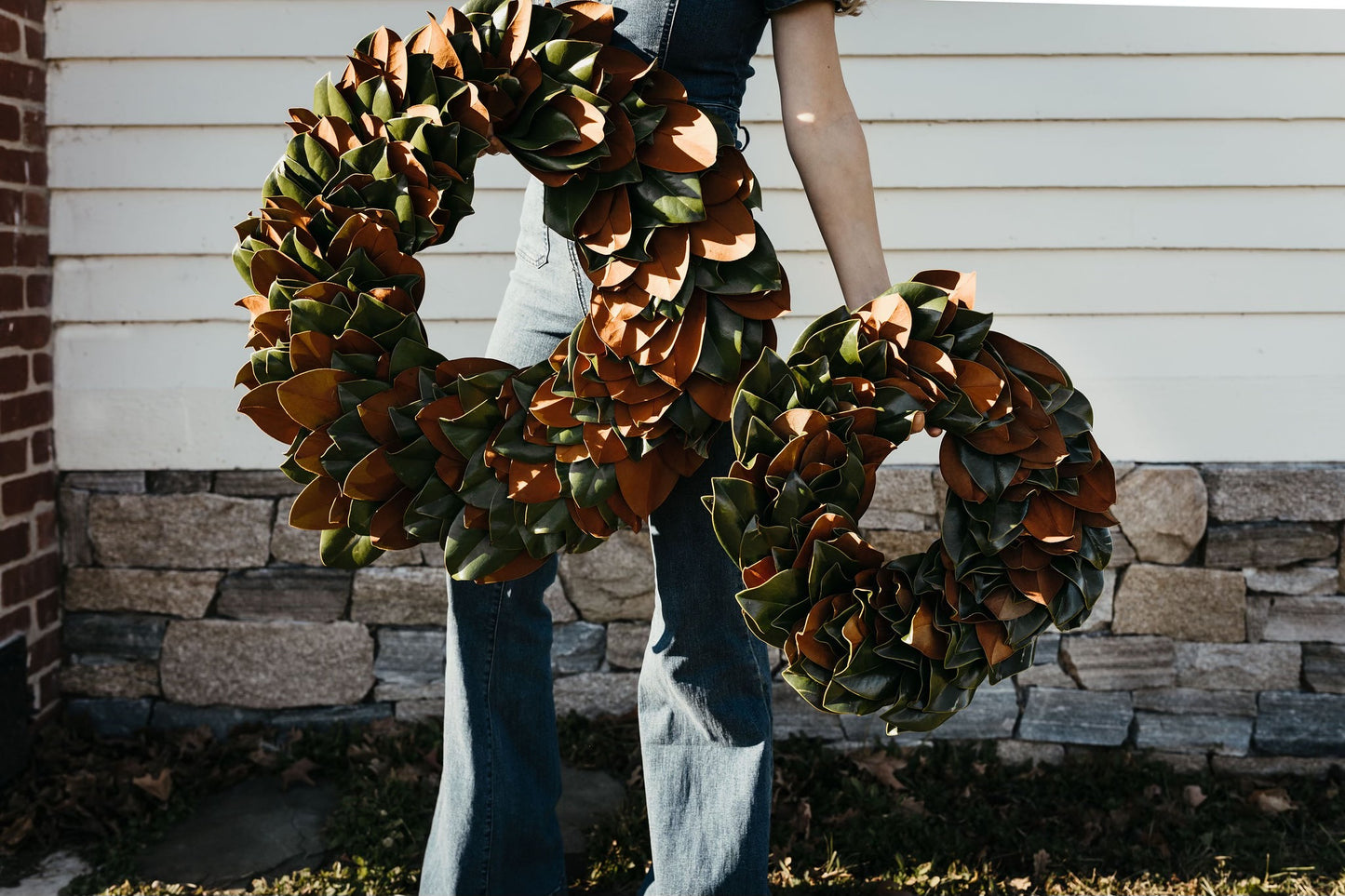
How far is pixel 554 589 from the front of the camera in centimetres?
268

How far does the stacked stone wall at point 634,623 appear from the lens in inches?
103

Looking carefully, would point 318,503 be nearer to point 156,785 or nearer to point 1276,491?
point 156,785

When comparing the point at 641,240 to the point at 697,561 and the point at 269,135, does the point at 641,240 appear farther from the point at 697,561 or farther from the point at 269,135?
the point at 269,135

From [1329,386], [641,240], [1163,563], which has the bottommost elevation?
[1163,563]

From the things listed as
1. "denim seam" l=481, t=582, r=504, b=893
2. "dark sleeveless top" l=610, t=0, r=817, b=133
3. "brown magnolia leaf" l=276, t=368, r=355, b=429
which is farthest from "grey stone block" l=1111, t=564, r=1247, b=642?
"brown magnolia leaf" l=276, t=368, r=355, b=429

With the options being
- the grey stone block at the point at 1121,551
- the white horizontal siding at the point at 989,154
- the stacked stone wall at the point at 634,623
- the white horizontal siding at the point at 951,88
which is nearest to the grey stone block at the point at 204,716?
the stacked stone wall at the point at 634,623

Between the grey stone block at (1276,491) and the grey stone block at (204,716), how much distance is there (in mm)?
2418

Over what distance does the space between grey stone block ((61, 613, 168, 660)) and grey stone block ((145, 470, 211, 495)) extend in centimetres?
32

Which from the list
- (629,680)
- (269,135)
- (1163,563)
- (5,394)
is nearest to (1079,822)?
(1163,563)

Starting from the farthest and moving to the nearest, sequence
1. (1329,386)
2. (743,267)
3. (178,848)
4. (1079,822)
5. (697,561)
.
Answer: (1329,386) < (1079,822) < (178,848) < (697,561) < (743,267)

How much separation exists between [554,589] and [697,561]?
122cm

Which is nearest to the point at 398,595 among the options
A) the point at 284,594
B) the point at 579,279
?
the point at 284,594

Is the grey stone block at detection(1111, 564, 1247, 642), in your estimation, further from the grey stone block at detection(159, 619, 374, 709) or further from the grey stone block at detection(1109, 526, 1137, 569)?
the grey stone block at detection(159, 619, 374, 709)

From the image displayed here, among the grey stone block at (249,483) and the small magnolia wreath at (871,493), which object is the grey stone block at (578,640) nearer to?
the grey stone block at (249,483)
